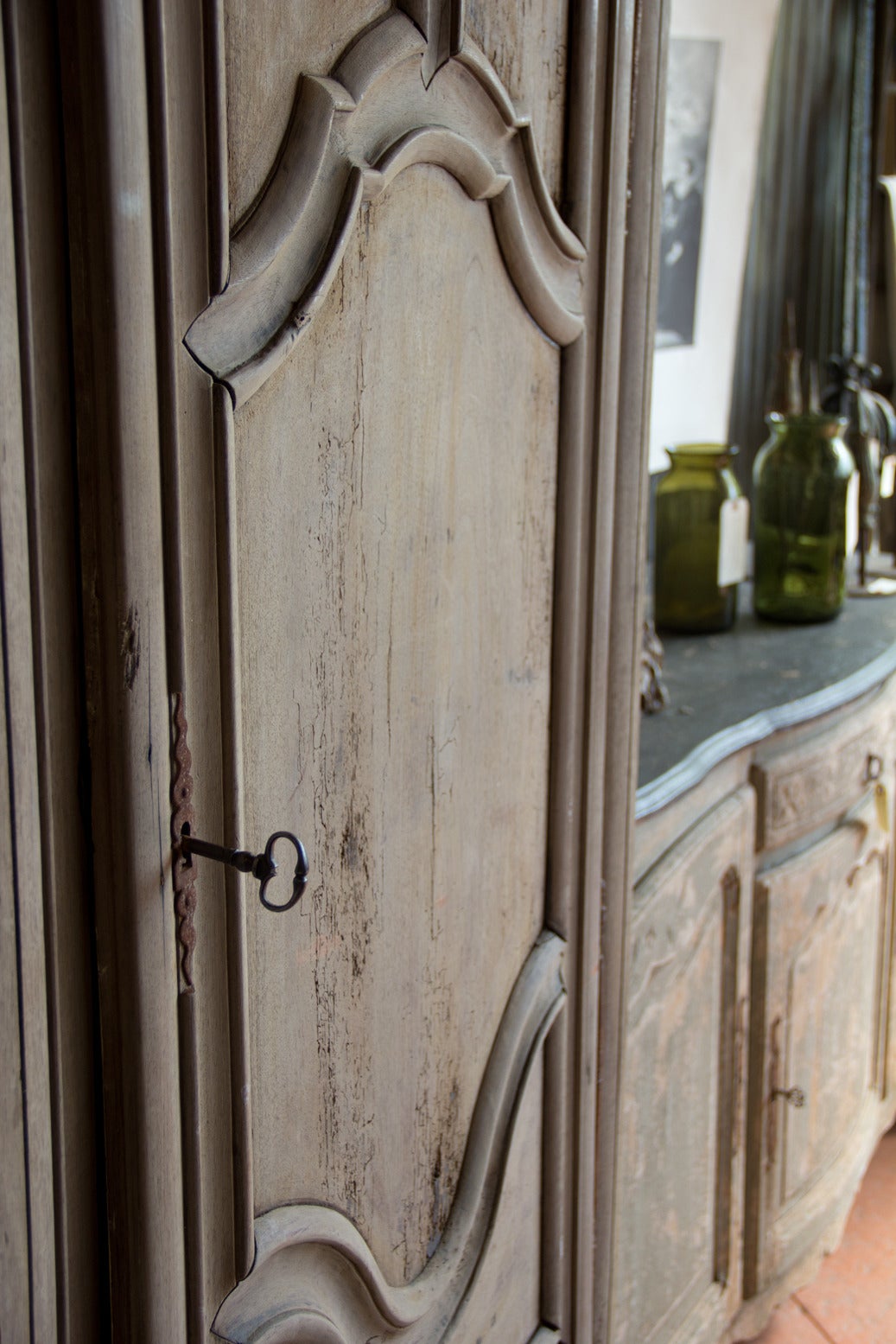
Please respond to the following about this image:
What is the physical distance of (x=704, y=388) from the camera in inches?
84.8

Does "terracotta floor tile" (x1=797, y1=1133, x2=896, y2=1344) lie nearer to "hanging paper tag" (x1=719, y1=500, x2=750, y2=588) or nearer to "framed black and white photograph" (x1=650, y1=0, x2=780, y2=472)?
"hanging paper tag" (x1=719, y1=500, x2=750, y2=588)

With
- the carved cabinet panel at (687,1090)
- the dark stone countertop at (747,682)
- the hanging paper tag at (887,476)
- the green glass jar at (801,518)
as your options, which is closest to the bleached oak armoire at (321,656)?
the carved cabinet panel at (687,1090)

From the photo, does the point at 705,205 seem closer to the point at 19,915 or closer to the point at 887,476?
the point at 887,476

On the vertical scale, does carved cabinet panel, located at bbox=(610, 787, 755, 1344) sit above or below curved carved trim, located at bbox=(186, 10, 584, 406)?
below

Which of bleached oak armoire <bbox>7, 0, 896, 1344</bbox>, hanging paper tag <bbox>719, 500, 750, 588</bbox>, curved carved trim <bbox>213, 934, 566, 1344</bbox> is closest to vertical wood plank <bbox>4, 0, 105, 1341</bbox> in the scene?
bleached oak armoire <bbox>7, 0, 896, 1344</bbox>

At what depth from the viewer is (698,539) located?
1811 millimetres

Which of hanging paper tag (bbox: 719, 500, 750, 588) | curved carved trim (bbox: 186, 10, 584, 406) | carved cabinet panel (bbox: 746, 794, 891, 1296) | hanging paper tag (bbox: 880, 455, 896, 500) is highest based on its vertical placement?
curved carved trim (bbox: 186, 10, 584, 406)

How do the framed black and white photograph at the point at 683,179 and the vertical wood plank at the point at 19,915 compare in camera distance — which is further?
the framed black and white photograph at the point at 683,179

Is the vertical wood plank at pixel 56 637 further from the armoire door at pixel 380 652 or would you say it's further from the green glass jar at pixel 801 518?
the green glass jar at pixel 801 518

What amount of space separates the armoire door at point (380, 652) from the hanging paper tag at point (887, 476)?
175cm

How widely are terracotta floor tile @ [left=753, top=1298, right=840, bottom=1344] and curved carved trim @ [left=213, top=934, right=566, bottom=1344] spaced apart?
114cm

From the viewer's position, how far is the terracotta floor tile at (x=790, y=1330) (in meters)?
1.78

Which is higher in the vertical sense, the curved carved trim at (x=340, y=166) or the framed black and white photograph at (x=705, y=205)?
the framed black and white photograph at (x=705, y=205)

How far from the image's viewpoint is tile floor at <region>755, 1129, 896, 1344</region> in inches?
70.7
